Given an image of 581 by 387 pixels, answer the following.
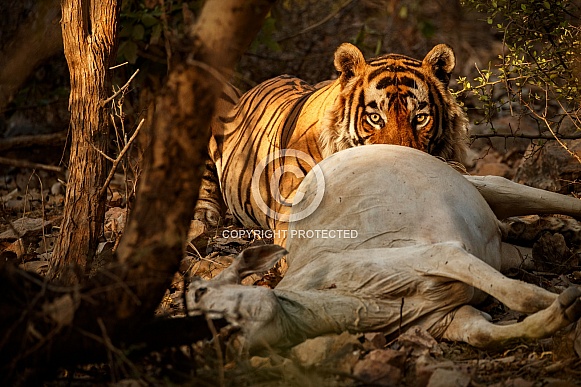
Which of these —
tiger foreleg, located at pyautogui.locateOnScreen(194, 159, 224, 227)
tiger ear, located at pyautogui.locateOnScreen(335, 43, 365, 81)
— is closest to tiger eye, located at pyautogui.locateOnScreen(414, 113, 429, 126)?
tiger ear, located at pyautogui.locateOnScreen(335, 43, 365, 81)

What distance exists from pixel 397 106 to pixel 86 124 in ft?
6.22

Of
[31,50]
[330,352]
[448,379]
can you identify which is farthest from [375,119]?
[448,379]

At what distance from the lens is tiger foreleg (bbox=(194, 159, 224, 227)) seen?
694 cm

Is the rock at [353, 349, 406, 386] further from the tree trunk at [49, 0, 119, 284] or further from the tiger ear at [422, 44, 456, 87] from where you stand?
the tiger ear at [422, 44, 456, 87]

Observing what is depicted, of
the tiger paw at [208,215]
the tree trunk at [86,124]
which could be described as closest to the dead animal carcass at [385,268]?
the tree trunk at [86,124]

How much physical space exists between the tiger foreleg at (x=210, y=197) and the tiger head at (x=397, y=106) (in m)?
1.65

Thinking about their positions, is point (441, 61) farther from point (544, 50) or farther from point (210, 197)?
point (210, 197)

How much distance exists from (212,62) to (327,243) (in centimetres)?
126

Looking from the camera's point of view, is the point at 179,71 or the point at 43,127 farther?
the point at 43,127

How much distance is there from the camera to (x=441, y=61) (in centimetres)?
546

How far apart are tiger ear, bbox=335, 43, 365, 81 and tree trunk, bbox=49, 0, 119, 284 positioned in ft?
5.15

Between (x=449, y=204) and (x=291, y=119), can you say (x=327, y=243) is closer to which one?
(x=449, y=204)

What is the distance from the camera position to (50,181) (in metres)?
8.30

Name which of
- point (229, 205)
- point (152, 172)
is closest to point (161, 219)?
point (152, 172)
